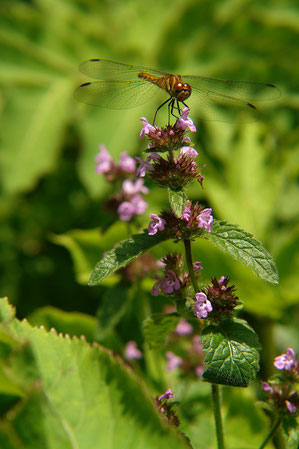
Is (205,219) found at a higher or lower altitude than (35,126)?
lower

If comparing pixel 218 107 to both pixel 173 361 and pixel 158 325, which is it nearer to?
pixel 173 361

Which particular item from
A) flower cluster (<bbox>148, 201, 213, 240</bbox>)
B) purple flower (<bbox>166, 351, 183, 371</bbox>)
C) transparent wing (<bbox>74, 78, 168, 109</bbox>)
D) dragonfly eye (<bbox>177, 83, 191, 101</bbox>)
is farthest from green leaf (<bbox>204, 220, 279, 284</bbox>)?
transparent wing (<bbox>74, 78, 168, 109</bbox>)

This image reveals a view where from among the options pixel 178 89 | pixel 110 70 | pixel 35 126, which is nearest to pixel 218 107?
pixel 110 70

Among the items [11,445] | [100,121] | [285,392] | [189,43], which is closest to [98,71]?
[100,121]

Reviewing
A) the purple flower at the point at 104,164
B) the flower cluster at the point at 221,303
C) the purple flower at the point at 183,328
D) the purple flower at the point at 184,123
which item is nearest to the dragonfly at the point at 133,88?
the purple flower at the point at 104,164

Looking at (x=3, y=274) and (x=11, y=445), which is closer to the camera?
(x=11, y=445)

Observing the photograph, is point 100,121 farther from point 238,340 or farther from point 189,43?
point 238,340

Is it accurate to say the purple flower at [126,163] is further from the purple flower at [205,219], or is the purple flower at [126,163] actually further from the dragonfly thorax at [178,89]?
the purple flower at [205,219]
